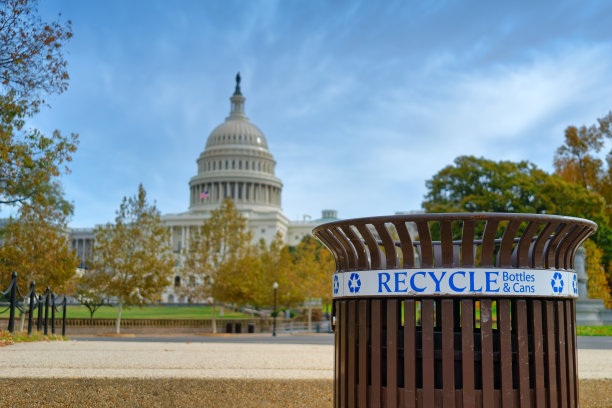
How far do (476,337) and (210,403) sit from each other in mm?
3618

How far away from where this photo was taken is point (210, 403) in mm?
7574

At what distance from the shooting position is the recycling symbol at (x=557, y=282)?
15.5 feet

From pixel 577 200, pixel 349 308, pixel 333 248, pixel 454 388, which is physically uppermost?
pixel 577 200

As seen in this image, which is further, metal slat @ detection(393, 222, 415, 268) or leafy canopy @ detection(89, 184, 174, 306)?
leafy canopy @ detection(89, 184, 174, 306)

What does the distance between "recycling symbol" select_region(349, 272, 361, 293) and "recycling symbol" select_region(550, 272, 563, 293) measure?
1432mm

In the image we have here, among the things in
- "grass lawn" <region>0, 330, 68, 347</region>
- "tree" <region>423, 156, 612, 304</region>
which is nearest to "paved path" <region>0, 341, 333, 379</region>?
"grass lawn" <region>0, 330, 68, 347</region>

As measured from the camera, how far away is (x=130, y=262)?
3372 centimetres

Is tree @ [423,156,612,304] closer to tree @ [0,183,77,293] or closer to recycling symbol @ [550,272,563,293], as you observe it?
tree @ [0,183,77,293]

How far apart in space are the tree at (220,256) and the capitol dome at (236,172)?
6883cm

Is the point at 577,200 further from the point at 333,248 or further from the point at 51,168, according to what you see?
the point at 333,248

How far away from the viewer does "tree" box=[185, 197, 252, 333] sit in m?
36.1

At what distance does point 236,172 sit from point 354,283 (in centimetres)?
10495

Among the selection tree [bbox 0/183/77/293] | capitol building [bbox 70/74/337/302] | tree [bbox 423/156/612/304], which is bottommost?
tree [bbox 0/183/77/293]

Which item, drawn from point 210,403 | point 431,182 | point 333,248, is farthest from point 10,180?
point 431,182
